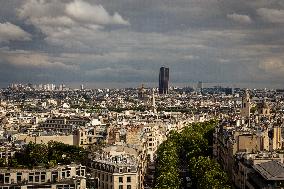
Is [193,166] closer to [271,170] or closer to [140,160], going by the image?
[140,160]

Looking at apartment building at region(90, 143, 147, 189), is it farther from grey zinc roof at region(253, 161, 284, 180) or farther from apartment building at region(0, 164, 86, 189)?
grey zinc roof at region(253, 161, 284, 180)

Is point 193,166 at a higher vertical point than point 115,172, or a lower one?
lower

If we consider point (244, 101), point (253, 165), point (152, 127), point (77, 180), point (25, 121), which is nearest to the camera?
point (77, 180)

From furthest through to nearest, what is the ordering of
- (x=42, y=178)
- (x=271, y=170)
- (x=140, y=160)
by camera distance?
(x=140, y=160) < (x=271, y=170) < (x=42, y=178)

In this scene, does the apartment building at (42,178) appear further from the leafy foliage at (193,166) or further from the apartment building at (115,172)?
the leafy foliage at (193,166)

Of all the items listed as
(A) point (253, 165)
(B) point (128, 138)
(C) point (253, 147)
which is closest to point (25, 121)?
(B) point (128, 138)

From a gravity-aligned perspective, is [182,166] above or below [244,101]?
below

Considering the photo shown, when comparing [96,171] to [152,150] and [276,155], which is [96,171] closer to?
[276,155]

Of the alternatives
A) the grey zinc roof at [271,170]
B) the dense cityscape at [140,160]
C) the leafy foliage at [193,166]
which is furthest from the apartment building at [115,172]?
the grey zinc roof at [271,170]

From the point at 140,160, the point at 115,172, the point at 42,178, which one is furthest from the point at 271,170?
the point at 140,160
